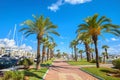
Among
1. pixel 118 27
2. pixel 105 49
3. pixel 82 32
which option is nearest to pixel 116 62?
pixel 118 27

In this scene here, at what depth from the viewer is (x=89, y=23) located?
35.5 metres

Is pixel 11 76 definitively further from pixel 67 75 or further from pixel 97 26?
pixel 97 26

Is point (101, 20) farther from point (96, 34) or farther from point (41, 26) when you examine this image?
point (41, 26)

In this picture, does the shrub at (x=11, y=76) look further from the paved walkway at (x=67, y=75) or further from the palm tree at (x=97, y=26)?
the palm tree at (x=97, y=26)

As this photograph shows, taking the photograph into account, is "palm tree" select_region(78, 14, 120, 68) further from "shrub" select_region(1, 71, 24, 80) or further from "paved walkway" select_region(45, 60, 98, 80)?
"shrub" select_region(1, 71, 24, 80)

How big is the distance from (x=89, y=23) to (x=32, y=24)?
29.4ft

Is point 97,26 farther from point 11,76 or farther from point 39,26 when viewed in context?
point 11,76

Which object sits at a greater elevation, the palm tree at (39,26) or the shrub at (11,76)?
the palm tree at (39,26)

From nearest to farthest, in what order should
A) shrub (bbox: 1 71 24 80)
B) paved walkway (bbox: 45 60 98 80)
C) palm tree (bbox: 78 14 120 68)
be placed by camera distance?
shrub (bbox: 1 71 24 80) < paved walkway (bbox: 45 60 98 80) < palm tree (bbox: 78 14 120 68)

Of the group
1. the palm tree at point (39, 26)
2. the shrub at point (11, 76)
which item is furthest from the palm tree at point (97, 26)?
the shrub at point (11, 76)

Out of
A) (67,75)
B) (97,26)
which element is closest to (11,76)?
(67,75)

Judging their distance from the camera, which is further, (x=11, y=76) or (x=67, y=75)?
(x=67, y=75)

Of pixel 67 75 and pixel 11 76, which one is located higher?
pixel 11 76

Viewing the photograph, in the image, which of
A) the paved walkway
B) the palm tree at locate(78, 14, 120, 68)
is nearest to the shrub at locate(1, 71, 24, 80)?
the paved walkway
